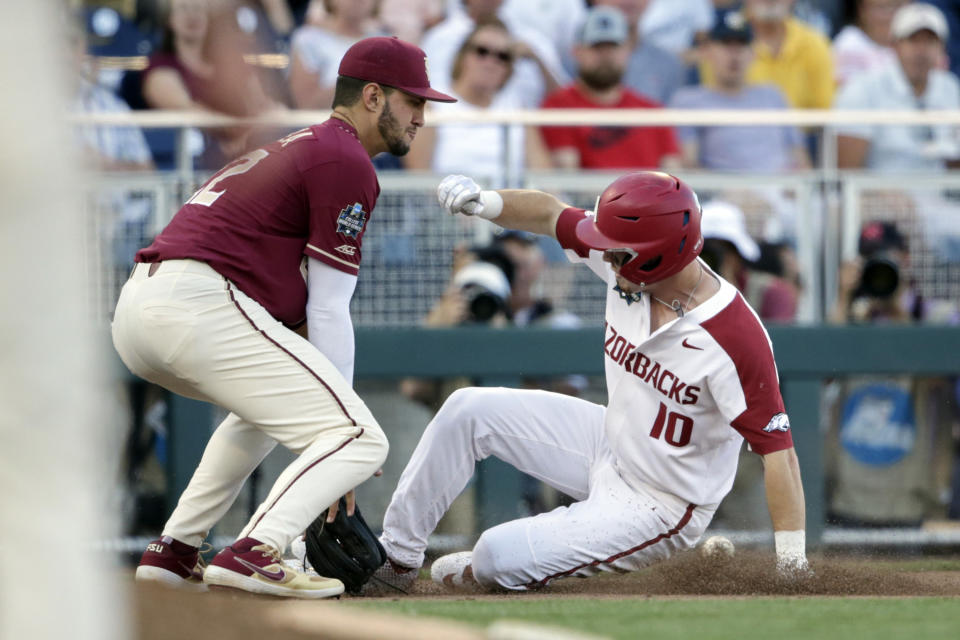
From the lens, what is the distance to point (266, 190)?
15.0ft

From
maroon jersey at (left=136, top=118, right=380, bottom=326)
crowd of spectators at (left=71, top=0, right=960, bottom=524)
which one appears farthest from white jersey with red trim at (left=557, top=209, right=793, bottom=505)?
crowd of spectators at (left=71, top=0, right=960, bottom=524)

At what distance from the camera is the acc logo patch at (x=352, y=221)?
177 inches

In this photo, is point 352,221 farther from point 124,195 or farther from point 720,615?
point 124,195

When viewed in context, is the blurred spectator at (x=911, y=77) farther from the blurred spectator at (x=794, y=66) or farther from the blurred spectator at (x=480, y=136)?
the blurred spectator at (x=480, y=136)

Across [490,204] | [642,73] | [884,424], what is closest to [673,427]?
[490,204]

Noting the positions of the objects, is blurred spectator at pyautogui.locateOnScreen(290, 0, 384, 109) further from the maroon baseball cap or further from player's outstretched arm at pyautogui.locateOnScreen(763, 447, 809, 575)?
player's outstretched arm at pyautogui.locateOnScreen(763, 447, 809, 575)

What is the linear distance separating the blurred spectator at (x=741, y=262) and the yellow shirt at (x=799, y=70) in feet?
5.16

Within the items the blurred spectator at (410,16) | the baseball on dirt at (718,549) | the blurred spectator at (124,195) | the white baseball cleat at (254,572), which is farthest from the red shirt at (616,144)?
the white baseball cleat at (254,572)

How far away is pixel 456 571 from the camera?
5.06 meters

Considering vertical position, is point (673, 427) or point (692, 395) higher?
point (692, 395)

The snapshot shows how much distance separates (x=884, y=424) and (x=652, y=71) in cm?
Result: 270

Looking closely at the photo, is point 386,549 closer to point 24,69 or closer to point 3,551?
point 3,551

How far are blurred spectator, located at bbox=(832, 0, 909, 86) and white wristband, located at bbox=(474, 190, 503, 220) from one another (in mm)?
4391

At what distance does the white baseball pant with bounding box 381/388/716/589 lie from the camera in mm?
4797
